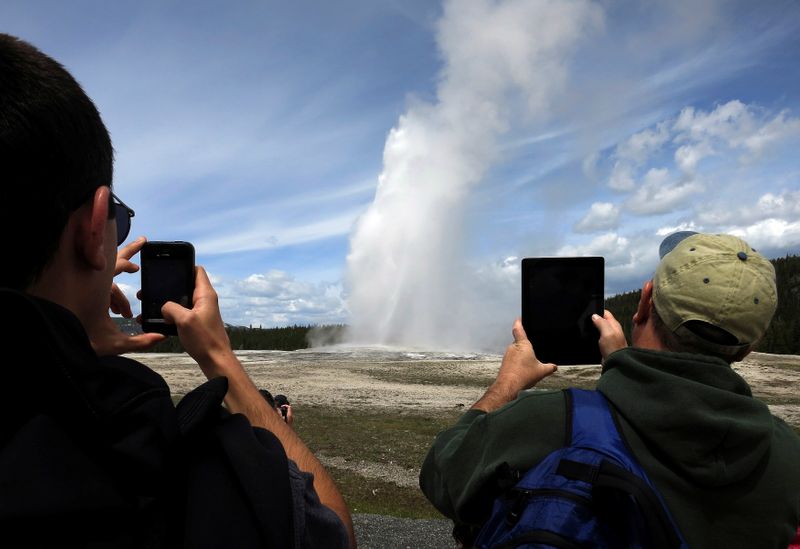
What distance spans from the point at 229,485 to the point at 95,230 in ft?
1.97

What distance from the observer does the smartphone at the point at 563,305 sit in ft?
8.57

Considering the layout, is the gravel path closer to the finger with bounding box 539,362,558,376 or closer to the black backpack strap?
the finger with bounding box 539,362,558,376

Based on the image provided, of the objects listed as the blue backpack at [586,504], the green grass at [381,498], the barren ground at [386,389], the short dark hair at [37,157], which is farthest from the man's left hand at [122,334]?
the barren ground at [386,389]

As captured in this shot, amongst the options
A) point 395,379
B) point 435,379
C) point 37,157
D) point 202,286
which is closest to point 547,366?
point 202,286

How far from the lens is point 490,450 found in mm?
2111

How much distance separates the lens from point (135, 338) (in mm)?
2055

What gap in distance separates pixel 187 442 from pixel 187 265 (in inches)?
38.5

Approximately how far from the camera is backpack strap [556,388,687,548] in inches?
70.3

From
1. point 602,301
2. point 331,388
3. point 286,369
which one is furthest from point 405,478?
point 286,369

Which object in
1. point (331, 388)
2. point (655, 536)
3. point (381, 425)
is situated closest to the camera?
point (655, 536)

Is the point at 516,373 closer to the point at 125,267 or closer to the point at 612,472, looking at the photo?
the point at 612,472

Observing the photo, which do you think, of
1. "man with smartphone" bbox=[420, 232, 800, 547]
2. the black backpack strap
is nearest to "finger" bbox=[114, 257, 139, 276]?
the black backpack strap

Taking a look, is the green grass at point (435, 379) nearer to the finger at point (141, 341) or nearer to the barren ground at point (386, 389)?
the barren ground at point (386, 389)

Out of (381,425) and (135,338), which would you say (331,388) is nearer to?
(381,425)
